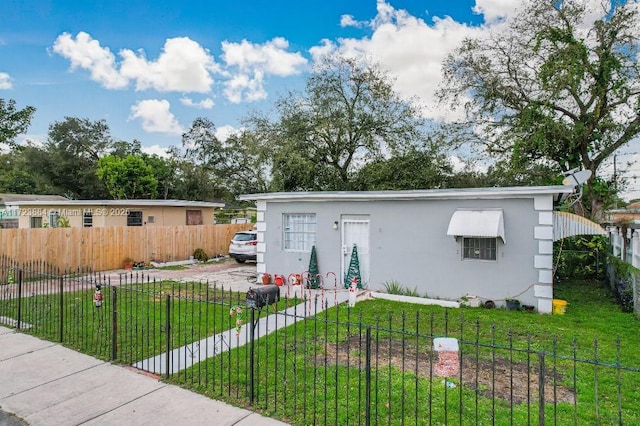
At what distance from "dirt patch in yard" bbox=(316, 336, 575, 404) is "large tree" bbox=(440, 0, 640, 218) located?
13.1 meters

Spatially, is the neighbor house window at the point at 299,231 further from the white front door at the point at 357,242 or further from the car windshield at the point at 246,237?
the car windshield at the point at 246,237

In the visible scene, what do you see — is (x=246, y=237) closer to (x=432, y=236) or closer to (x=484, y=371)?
(x=432, y=236)

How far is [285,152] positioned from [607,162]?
14839mm

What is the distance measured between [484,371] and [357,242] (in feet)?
21.1

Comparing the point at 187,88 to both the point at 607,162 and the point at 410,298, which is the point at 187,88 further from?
the point at 607,162

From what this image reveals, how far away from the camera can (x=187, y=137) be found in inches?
1467

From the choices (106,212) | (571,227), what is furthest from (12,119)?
(571,227)

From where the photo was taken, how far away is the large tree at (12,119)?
18016 millimetres

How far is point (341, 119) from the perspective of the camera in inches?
862

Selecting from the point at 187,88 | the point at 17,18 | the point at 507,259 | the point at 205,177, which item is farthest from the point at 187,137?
the point at 507,259

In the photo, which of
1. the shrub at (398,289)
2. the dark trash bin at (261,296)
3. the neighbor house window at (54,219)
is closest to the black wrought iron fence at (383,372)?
the dark trash bin at (261,296)

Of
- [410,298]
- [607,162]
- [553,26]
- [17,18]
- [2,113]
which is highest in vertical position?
[553,26]

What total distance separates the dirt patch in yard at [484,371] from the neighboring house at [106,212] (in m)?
15.6

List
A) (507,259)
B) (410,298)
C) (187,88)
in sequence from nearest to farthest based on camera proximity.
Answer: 1. (507,259)
2. (410,298)
3. (187,88)
